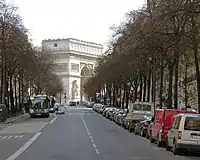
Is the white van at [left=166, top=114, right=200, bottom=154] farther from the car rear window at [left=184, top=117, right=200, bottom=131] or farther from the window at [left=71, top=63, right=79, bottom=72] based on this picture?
the window at [left=71, top=63, right=79, bottom=72]

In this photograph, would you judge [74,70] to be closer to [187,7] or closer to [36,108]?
[36,108]

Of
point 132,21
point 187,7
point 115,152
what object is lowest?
point 115,152

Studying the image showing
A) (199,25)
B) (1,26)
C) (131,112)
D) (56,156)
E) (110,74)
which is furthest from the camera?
(110,74)

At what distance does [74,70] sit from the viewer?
625 ft

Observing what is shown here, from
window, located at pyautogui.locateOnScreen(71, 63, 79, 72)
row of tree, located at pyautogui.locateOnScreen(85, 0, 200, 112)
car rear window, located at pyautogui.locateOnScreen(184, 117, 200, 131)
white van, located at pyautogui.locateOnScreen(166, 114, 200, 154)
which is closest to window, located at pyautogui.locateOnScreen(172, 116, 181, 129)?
white van, located at pyautogui.locateOnScreen(166, 114, 200, 154)

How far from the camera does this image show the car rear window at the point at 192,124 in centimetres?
2547

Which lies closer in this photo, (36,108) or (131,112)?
(131,112)

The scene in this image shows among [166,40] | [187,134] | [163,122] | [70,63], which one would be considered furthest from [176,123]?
[70,63]

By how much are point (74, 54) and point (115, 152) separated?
16715 centimetres

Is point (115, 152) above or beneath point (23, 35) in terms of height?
beneath

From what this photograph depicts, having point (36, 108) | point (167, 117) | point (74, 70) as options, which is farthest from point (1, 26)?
point (74, 70)

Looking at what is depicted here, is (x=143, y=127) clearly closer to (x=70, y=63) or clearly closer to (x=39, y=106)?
(x=39, y=106)

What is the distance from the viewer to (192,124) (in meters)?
Result: 25.5

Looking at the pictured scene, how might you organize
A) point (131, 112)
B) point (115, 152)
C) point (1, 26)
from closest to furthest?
point (115, 152)
point (131, 112)
point (1, 26)
